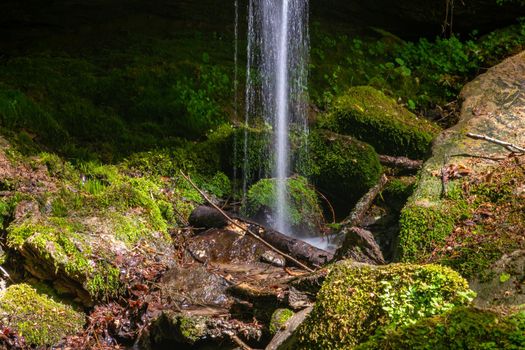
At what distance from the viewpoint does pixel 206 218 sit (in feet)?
24.3

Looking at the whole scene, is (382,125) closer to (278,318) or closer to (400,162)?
(400,162)

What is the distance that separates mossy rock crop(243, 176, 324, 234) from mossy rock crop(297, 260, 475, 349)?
14.1ft

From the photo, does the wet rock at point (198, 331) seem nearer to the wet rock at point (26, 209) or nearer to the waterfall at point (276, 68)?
the wet rock at point (26, 209)

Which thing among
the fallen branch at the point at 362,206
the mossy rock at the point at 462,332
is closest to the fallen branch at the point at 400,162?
the fallen branch at the point at 362,206

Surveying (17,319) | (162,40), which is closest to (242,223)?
(17,319)

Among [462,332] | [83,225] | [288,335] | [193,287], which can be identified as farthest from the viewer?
[83,225]

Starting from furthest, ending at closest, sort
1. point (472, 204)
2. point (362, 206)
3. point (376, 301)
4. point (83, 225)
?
point (362, 206), point (83, 225), point (472, 204), point (376, 301)

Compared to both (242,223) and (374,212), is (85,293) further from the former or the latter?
(374,212)

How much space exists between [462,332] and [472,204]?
287 cm

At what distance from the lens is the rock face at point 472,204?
16.4 ft

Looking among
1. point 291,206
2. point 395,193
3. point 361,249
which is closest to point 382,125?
point 395,193

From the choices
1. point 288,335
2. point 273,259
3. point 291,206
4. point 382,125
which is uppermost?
point 382,125

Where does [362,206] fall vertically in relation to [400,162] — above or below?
below

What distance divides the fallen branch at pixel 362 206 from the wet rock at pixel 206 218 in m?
1.47
